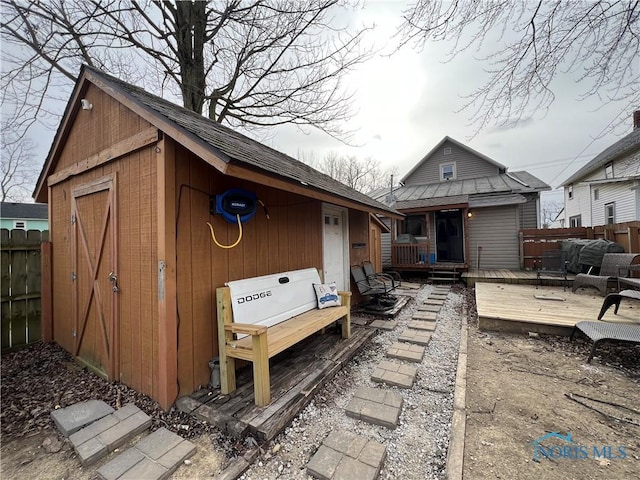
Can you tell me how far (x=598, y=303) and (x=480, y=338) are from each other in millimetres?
3149

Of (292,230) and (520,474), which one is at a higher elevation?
(292,230)

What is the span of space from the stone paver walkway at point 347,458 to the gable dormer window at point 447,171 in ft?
44.4

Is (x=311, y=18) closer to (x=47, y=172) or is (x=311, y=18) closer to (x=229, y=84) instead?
(x=229, y=84)

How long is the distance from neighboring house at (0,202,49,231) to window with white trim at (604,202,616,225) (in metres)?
31.4

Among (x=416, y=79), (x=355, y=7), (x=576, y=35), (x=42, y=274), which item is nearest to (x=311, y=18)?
(x=355, y=7)

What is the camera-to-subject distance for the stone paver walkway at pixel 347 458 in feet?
5.65

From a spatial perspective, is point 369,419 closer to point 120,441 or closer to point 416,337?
point 120,441

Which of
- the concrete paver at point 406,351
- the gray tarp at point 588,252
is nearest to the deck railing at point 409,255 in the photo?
the gray tarp at point 588,252

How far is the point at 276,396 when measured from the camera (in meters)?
2.46

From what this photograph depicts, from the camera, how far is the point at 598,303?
5.23 meters

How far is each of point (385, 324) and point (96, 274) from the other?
4.47m

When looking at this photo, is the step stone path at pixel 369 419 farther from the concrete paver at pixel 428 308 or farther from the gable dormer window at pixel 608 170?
the gable dormer window at pixel 608 170

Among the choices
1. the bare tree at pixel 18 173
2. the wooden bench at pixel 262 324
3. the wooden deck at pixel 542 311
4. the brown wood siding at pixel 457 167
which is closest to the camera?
the wooden bench at pixel 262 324

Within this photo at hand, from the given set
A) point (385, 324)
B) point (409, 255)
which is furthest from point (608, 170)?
point (385, 324)
